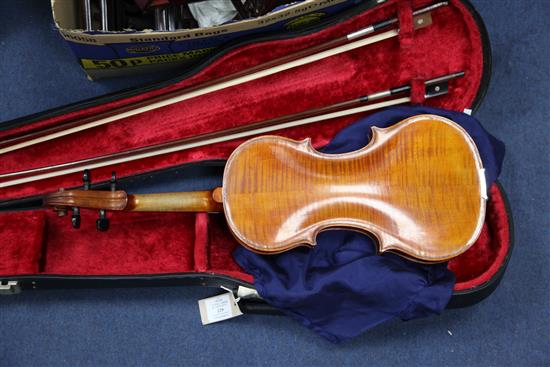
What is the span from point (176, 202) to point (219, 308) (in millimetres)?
556

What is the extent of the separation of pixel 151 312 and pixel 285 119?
832 mm

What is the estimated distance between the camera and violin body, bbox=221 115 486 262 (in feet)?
4.51

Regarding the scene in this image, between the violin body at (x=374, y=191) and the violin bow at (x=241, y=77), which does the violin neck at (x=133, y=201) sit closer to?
the violin body at (x=374, y=191)

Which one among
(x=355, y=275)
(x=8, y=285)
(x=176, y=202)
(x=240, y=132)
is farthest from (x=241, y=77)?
(x=8, y=285)

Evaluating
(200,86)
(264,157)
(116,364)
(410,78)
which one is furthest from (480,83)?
(116,364)

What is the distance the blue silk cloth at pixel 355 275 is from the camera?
1434 mm

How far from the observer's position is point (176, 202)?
1.34m

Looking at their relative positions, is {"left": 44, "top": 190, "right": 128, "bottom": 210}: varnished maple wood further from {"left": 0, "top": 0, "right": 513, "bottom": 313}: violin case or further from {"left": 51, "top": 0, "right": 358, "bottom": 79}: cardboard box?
{"left": 51, "top": 0, "right": 358, "bottom": 79}: cardboard box

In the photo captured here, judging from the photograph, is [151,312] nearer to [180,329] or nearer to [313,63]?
[180,329]

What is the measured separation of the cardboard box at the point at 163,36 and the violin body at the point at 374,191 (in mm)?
325

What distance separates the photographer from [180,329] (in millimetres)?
1776

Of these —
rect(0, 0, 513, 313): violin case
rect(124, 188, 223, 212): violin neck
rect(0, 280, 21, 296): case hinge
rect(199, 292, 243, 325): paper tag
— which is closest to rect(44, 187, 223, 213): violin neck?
rect(124, 188, 223, 212): violin neck

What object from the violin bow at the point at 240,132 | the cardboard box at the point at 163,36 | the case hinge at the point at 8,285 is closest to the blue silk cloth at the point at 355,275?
the violin bow at the point at 240,132

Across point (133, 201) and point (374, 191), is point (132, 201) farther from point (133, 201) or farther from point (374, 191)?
point (374, 191)
